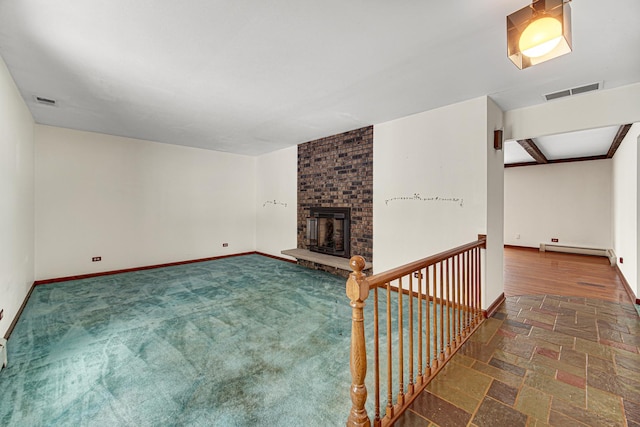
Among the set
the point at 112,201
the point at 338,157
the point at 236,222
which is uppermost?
the point at 338,157

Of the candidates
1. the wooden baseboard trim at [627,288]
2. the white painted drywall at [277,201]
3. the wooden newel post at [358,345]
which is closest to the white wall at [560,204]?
the wooden baseboard trim at [627,288]

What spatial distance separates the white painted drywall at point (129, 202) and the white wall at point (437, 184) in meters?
4.03

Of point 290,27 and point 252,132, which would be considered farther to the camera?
point 252,132

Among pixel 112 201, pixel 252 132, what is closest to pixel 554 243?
pixel 252 132

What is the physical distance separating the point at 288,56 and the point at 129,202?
472 centimetres

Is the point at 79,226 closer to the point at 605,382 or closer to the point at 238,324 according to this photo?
the point at 238,324

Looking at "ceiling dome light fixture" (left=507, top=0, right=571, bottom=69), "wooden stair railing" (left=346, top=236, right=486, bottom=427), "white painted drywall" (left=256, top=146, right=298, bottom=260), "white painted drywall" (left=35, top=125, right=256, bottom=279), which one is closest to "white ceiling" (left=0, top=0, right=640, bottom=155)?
"ceiling dome light fixture" (left=507, top=0, right=571, bottom=69)

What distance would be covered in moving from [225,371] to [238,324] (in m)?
0.84

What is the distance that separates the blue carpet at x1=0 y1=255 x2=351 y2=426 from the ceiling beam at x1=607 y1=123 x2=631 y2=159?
512 cm

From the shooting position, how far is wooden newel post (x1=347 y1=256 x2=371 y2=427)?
1.44m

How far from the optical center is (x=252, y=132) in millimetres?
4910

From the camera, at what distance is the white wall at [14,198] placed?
8.65ft

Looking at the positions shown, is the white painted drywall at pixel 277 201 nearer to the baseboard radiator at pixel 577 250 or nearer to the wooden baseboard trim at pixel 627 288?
the wooden baseboard trim at pixel 627 288

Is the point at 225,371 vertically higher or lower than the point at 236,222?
lower
